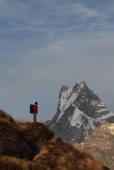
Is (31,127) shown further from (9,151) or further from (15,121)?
(9,151)

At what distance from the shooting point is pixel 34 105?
36.4 m

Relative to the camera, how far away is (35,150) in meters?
31.7

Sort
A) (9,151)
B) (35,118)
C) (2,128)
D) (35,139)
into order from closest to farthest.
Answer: (9,151), (2,128), (35,139), (35,118)

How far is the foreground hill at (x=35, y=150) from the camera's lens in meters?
28.1

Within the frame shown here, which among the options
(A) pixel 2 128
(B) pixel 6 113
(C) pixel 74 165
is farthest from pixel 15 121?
(C) pixel 74 165

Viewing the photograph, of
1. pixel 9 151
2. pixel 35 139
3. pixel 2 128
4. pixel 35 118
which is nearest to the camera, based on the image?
pixel 9 151

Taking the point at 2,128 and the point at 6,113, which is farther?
the point at 6,113

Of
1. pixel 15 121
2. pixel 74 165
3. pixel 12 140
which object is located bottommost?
pixel 74 165

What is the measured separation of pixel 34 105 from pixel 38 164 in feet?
26.3

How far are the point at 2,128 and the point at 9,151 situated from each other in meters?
2.41

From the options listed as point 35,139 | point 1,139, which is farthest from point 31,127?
point 1,139

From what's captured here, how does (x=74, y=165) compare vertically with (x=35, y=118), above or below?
below

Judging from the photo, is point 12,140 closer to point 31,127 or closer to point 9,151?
point 9,151

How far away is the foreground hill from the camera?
2815cm
